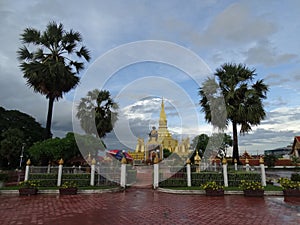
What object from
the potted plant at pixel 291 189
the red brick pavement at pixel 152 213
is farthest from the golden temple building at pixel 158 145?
the red brick pavement at pixel 152 213

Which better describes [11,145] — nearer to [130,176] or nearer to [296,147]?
[130,176]

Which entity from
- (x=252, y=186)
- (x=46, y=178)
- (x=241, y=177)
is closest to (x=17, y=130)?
(x=46, y=178)

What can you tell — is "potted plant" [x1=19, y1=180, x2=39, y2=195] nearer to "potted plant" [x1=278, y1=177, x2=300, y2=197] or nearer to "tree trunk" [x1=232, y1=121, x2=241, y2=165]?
"potted plant" [x1=278, y1=177, x2=300, y2=197]

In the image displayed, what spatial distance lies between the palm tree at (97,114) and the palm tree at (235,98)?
8124mm

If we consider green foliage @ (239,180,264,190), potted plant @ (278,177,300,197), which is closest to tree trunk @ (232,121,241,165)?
green foliage @ (239,180,264,190)

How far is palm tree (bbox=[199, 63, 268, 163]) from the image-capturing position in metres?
14.3

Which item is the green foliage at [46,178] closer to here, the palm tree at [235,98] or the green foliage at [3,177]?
the green foliage at [3,177]

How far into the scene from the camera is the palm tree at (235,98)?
14.3 m

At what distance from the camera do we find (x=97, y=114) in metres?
19.4

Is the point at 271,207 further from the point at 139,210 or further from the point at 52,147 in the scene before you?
the point at 52,147

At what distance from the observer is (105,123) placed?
19469 mm

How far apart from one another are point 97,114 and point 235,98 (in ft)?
35.7

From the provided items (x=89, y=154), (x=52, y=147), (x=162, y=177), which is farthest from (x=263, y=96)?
(x=52, y=147)

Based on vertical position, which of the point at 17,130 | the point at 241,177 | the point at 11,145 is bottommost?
the point at 241,177
